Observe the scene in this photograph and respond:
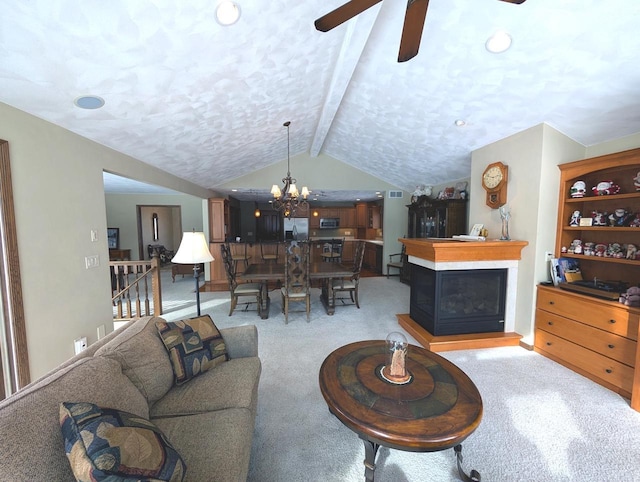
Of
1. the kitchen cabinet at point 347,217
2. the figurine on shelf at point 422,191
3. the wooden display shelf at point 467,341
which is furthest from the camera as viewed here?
the kitchen cabinet at point 347,217

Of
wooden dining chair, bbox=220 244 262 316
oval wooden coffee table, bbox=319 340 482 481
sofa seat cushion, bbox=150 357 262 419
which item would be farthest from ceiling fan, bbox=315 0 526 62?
wooden dining chair, bbox=220 244 262 316

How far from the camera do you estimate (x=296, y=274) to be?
386cm

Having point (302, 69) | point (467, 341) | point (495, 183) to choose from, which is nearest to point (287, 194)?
point (302, 69)

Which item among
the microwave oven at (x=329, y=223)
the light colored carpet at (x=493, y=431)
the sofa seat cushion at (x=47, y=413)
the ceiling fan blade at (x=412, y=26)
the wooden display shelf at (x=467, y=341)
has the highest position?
the ceiling fan blade at (x=412, y=26)

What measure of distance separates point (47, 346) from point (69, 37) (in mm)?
2155

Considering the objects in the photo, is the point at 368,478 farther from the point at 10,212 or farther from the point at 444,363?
the point at 10,212

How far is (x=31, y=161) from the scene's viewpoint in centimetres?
190

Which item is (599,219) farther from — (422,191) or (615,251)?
(422,191)

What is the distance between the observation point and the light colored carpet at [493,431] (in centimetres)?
152

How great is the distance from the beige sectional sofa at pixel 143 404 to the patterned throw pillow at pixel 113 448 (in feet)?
0.27

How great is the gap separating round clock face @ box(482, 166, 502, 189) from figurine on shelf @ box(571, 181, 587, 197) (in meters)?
0.67

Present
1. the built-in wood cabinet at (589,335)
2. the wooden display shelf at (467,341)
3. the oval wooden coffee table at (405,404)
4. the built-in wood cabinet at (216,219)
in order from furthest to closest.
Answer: the built-in wood cabinet at (216,219)
the wooden display shelf at (467,341)
the built-in wood cabinet at (589,335)
the oval wooden coffee table at (405,404)

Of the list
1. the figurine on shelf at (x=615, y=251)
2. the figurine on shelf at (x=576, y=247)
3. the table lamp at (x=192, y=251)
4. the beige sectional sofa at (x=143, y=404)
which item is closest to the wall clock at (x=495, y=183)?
the figurine on shelf at (x=576, y=247)

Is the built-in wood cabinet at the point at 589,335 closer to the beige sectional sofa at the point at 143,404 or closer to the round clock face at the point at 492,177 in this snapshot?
the round clock face at the point at 492,177
